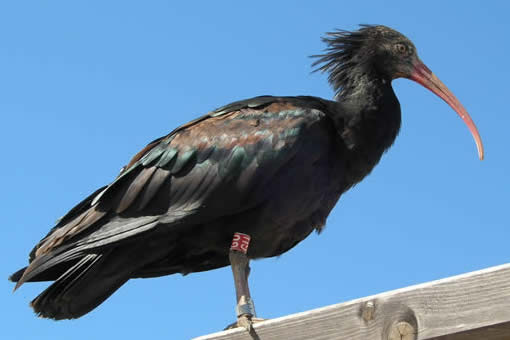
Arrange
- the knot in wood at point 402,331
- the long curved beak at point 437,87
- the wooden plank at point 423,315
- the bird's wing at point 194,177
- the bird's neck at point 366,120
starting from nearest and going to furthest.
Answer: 1. the wooden plank at point 423,315
2. the knot in wood at point 402,331
3. the bird's wing at point 194,177
4. the bird's neck at point 366,120
5. the long curved beak at point 437,87

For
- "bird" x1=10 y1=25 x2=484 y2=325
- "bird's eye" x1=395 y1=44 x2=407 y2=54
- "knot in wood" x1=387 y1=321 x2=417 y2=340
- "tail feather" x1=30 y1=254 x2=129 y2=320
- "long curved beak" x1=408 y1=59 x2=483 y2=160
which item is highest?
"bird's eye" x1=395 y1=44 x2=407 y2=54

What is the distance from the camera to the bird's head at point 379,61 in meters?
6.50

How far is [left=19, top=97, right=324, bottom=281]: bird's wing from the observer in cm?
533

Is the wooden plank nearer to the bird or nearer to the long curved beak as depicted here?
the bird

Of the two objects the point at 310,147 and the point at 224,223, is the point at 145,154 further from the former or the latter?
the point at 310,147

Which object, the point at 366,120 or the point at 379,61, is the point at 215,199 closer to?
the point at 366,120

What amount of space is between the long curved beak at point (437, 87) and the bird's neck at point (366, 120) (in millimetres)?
301

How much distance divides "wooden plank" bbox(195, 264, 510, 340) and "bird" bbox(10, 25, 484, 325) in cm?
200

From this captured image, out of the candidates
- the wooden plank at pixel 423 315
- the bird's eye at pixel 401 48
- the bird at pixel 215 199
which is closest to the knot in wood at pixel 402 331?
the wooden plank at pixel 423 315

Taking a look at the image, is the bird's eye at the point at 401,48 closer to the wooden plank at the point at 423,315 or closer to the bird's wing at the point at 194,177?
the bird's wing at the point at 194,177

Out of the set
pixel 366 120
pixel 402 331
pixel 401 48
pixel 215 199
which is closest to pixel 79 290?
pixel 215 199

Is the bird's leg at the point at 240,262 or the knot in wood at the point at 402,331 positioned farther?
the bird's leg at the point at 240,262

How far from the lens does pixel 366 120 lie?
5.95 metres

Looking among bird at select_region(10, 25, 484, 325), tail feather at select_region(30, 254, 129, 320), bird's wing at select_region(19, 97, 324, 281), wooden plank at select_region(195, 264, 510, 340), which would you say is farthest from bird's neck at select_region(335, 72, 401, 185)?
wooden plank at select_region(195, 264, 510, 340)
